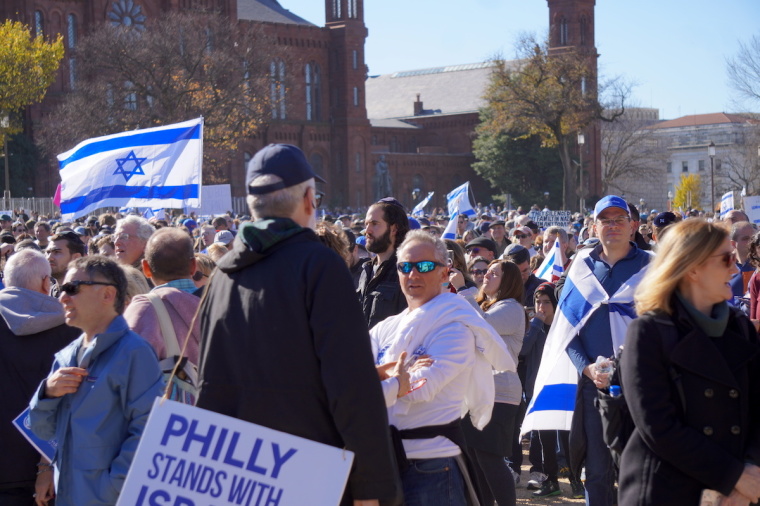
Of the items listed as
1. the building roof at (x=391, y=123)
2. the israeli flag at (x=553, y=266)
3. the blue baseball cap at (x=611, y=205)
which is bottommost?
the israeli flag at (x=553, y=266)

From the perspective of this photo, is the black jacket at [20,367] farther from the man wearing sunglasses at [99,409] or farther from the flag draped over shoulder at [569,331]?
the flag draped over shoulder at [569,331]

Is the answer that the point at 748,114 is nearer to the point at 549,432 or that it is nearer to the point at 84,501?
the point at 549,432

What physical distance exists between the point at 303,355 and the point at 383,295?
2.23 meters

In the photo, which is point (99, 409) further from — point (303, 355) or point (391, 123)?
point (391, 123)

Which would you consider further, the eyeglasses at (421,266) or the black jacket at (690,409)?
the eyeglasses at (421,266)

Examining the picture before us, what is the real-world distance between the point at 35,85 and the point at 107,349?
154ft

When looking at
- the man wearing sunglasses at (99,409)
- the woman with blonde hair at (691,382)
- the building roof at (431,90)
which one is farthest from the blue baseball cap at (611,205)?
the building roof at (431,90)

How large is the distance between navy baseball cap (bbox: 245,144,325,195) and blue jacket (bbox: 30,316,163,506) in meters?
1.14

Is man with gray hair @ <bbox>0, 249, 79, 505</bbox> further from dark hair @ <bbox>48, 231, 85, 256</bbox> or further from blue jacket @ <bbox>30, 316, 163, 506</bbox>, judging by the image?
dark hair @ <bbox>48, 231, 85, 256</bbox>

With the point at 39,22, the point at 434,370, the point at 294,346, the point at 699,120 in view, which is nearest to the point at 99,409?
the point at 294,346

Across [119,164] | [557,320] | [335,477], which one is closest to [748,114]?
[119,164]

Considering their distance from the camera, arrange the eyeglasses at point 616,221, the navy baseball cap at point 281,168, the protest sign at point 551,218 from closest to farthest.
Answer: the navy baseball cap at point 281,168 → the eyeglasses at point 616,221 → the protest sign at point 551,218

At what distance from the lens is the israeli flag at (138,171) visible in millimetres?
12375

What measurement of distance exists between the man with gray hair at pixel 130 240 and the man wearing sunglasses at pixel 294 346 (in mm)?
3915
